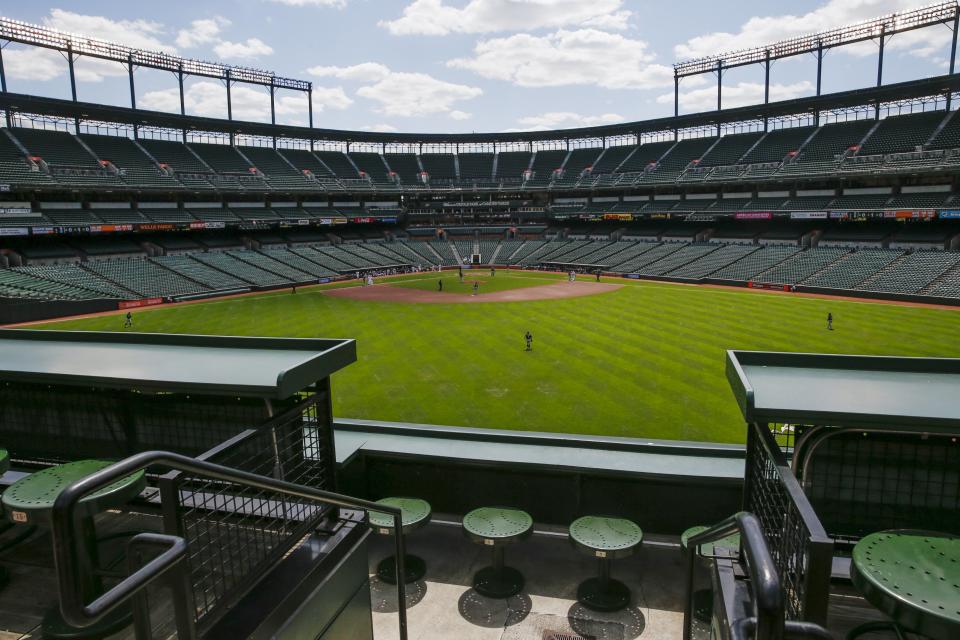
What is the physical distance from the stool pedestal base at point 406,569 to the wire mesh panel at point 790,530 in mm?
4952

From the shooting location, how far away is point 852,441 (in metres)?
6.15

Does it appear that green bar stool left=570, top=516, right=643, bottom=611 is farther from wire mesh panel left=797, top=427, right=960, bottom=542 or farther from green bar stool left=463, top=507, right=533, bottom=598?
wire mesh panel left=797, top=427, right=960, bottom=542

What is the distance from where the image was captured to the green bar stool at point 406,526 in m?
8.16

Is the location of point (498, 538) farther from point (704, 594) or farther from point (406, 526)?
point (704, 594)

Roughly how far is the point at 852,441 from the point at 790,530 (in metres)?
2.65

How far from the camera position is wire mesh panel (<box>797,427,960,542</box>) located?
5902 mm

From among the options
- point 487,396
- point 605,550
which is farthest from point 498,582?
point 487,396

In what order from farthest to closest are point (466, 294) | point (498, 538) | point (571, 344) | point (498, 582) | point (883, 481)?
point (466, 294), point (571, 344), point (498, 582), point (498, 538), point (883, 481)

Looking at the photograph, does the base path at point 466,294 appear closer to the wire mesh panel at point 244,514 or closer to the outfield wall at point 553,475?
the outfield wall at point 553,475

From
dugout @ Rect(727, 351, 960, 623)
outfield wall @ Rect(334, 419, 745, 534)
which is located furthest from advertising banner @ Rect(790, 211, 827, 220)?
dugout @ Rect(727, 351, 960, 623)

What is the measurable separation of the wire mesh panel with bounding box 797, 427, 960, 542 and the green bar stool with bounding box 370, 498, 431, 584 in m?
5.20

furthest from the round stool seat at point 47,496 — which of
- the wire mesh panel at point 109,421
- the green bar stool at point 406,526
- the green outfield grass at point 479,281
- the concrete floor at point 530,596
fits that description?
the green outfield grass at point 479,281

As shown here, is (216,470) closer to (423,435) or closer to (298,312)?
(423,435)

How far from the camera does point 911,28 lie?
6025 cm
